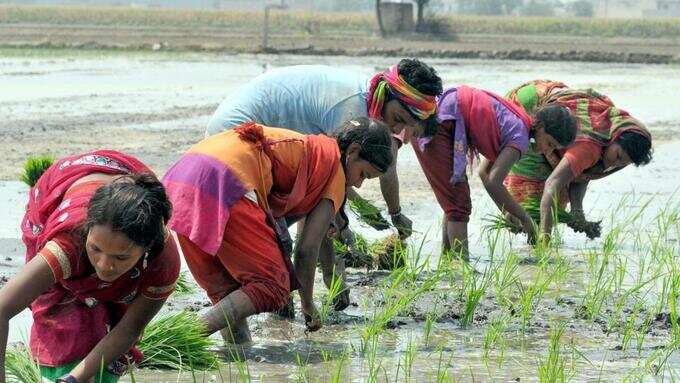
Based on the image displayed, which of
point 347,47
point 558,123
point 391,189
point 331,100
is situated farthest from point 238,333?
point 347,47

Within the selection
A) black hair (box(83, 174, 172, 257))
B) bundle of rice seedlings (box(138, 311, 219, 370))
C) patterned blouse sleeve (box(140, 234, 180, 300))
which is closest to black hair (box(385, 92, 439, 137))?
bundle of rice seedlings (box(138, 311, 219, 370))

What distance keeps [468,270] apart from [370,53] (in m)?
26.5

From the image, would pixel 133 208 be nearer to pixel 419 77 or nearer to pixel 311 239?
pixel 311 239

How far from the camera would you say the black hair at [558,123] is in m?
7.07

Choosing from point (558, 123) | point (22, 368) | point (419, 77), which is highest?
point (419, 77)

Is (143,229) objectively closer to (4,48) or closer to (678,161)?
(678,161)

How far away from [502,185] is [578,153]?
78cm

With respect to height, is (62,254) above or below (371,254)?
above

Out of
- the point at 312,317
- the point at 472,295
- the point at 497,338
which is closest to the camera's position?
the point at 312,317

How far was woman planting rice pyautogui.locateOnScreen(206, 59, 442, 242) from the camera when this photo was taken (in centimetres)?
622

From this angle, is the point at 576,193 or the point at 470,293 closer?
the point at 470,293

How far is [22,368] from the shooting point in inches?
169

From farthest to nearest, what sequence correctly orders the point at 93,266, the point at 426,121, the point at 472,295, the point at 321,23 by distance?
the point at 321,23 → the point at 426,121 → the point at 472,295 → the point at 93,266

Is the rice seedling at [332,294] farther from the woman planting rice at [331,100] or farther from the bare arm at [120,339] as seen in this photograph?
the bare arm at [120,339]
